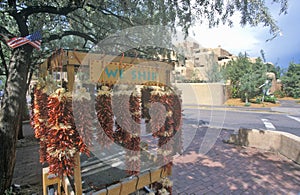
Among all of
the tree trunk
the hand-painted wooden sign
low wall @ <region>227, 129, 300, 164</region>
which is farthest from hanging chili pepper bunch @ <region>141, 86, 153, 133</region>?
low wall @ <region>227, 129, 300, 164</region>

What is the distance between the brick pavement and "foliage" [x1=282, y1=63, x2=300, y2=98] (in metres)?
23.1

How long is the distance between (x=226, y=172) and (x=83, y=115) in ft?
11.0

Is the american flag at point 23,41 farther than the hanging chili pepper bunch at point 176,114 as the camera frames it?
Yes

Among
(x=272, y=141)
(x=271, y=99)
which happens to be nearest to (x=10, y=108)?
(x=272, y=141)

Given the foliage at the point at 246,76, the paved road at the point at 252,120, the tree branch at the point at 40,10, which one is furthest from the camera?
the foliage at the point at 246,76

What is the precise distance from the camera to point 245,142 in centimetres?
543

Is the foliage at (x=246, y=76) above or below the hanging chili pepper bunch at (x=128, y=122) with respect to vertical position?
above

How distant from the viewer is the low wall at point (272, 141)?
4.20m

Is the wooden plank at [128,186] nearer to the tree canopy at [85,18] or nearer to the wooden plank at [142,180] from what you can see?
the wooden plank at [142,180]

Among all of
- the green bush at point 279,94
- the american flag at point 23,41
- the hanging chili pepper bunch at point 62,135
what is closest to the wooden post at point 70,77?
the hanging chili pepper bunch at point 62,135

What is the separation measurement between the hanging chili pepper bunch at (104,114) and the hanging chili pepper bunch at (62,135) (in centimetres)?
19

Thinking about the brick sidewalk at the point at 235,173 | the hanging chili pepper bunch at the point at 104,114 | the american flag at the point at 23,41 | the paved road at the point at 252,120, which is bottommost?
the paved road at the point at 252,120

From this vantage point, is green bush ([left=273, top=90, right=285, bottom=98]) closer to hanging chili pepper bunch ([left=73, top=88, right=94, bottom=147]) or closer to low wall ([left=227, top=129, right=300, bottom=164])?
low wall ([left=227, top=129, right=300, bottom=164])

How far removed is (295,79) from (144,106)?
88.3 feet
